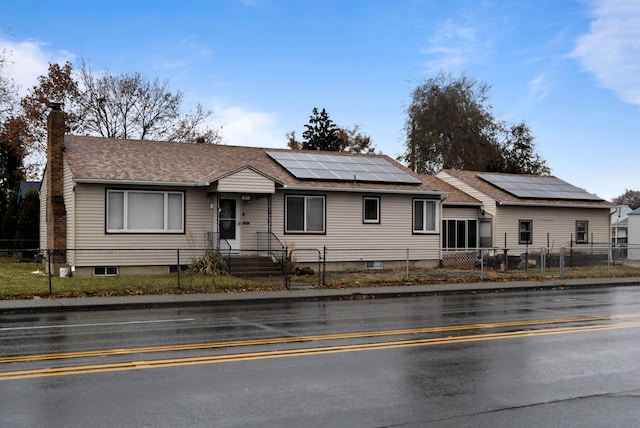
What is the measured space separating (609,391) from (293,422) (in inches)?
150

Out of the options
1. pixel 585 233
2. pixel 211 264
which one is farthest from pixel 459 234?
pixel 211 264

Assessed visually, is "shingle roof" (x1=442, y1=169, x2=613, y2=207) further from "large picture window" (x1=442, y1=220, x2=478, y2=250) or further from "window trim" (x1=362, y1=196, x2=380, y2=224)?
"window trim" (x1=362, y1=196, x2=380, y2=224)

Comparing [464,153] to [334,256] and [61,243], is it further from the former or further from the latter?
[61,243]

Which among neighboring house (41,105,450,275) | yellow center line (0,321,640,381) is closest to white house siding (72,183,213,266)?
neighboring house (41,105,450,275)

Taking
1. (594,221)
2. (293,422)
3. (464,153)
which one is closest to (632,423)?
(293,422)

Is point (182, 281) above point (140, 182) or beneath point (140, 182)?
beneath

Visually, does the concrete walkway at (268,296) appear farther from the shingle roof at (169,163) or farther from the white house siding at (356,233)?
the shingle roof at (169,163)

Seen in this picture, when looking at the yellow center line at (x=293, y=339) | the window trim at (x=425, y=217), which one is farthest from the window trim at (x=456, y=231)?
the yellow center line at (x=293, y=339)

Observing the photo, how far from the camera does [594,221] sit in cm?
3538

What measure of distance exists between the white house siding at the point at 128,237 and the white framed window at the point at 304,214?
3344 millimetres

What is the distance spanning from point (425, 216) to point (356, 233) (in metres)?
3.74

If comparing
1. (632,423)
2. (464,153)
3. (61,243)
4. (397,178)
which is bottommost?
(632,423)

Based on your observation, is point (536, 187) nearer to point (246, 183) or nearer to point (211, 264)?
point (246, 183)

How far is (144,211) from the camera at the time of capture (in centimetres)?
2344
